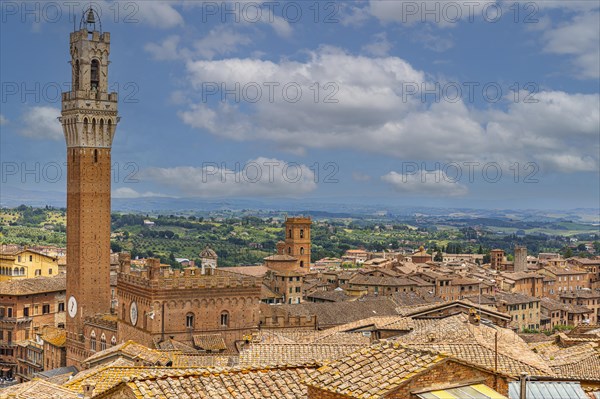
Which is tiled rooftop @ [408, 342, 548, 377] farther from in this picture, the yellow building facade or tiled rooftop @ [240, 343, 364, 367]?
the yellow building facade

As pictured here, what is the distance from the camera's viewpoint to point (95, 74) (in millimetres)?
61469

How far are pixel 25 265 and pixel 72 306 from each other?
25987mm

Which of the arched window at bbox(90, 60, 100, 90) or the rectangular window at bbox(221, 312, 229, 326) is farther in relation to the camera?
the arched window at bbox(90, 60, 100, 90)

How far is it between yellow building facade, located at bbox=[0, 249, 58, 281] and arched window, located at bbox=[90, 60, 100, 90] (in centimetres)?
2936

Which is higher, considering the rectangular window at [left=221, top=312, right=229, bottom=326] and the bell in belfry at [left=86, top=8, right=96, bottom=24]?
the bell in belfry at [left=86, top=8, right=96, bottom=24]

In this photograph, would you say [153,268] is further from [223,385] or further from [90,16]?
[223,385]

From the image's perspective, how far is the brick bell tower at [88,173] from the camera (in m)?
60.1

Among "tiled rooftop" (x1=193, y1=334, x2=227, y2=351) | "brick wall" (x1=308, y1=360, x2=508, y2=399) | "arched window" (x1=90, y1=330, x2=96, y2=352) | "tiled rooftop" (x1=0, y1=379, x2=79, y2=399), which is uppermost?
"brick wall" (x1=308, y1=360, x2=508, y2=399)

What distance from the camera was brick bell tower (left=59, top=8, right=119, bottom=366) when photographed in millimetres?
60125

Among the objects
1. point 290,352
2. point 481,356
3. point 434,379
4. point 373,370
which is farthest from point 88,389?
point 434,379

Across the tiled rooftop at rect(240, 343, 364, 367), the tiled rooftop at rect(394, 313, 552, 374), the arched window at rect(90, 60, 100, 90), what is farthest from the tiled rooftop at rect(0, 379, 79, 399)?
the arched window at rect(90, 60, 100, 90)

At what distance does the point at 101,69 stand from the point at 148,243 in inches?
5202

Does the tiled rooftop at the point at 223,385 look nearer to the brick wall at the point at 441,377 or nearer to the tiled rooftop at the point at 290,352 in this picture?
the brick wall at the point at 441,377

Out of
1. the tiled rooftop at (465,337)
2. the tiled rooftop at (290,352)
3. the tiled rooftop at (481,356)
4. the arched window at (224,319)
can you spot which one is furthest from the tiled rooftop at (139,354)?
the tiled rooftop at (481,356)
